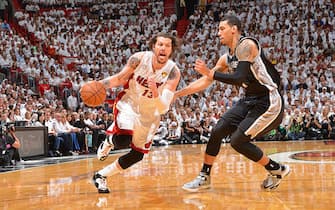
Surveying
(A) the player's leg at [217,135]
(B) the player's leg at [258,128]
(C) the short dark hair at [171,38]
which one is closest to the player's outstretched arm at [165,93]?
(C) the short dark hair at [171,38]

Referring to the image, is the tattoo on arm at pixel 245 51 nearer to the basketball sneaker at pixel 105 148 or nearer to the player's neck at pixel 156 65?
the player's neck at pixel 156 65

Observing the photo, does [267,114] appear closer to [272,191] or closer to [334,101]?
[272,191]

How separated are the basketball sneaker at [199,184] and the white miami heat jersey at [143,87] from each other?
803 mm

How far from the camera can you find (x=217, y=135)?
5.05 metres

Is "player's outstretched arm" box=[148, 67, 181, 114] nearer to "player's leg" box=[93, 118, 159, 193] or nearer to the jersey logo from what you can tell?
the jersey logo

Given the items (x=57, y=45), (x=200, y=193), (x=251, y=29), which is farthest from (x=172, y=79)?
(x=251, y=29)

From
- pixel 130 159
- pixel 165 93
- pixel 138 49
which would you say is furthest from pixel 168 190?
pixel 138 49

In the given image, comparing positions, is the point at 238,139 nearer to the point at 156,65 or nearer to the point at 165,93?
the point at 165,93

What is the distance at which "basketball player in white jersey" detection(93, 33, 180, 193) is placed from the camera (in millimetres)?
4930

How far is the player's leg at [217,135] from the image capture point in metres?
5.01

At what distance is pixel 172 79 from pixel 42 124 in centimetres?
682

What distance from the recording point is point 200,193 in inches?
188

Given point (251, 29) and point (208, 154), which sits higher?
point (251, 29)

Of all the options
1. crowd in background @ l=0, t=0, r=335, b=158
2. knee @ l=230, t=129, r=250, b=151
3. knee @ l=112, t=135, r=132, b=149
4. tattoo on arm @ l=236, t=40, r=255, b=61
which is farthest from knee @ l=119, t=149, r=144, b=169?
crowd in background @ l=0, t=0, r=335, b=158
